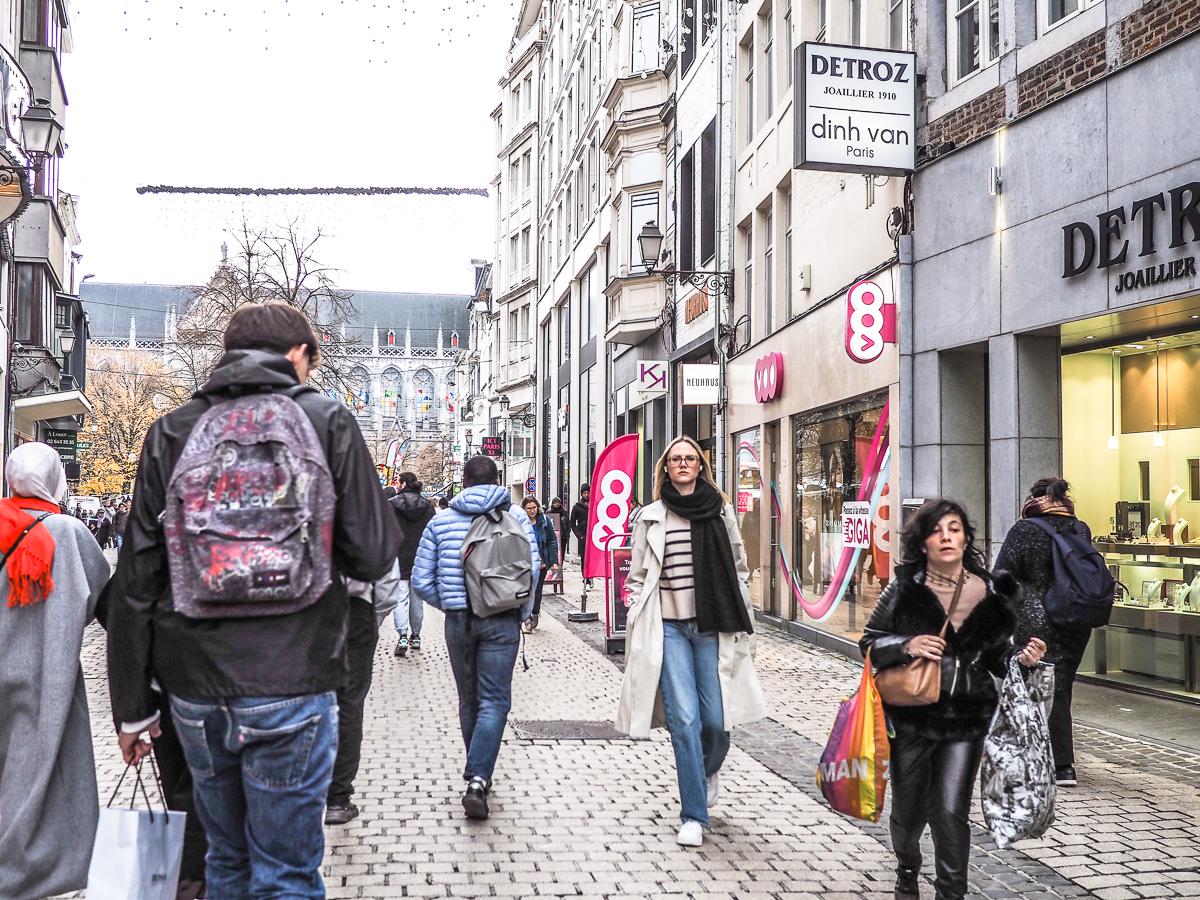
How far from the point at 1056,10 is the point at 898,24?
2937mm

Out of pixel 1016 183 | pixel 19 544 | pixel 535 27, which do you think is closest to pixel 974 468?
pixel 1016 183

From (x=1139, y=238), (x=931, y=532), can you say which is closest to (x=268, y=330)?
(x=931, y=532)

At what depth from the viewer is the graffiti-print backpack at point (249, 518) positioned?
3.08 metres

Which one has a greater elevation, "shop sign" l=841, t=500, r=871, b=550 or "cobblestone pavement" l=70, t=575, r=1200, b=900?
"shop sign" l=841, t=500, r=871, b=550

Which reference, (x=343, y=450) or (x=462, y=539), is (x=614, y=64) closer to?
(x=462, y=539)

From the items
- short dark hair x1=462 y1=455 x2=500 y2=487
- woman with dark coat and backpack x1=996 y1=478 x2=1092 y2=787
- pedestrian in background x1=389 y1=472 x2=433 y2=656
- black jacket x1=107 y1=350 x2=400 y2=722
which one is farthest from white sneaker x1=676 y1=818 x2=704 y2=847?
pedestrian in background x1=389 y1=472 x2=433 y2=656

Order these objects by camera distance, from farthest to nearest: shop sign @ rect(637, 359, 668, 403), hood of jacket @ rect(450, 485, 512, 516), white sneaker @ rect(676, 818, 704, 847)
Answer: shop sign @ rect(637, 359, 668, 403) → hood of jacket @ rect(450, 485, 512, 516) → white sneaker @ rect(676, 818, 704, 847)

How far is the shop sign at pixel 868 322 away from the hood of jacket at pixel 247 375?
1027 centimetres

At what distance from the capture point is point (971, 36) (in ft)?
39.8

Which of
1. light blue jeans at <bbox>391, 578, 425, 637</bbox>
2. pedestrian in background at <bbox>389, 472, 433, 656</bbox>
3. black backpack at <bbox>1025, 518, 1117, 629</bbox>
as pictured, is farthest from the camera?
light blue jeans at <bbox>391, 578, 425, 637</bbox>

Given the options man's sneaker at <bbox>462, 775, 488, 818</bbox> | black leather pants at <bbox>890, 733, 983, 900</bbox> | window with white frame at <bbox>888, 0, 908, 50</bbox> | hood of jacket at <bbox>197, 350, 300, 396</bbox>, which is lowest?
man's sneaker at <bbox>462, 775, 488, 818</bbox>

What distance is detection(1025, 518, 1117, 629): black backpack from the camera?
7.42m

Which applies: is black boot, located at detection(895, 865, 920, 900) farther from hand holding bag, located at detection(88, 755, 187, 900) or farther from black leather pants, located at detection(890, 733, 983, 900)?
hand holding bag, located at detection(88, 755, 187, 900)

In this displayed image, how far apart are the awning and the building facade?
64.2ft
